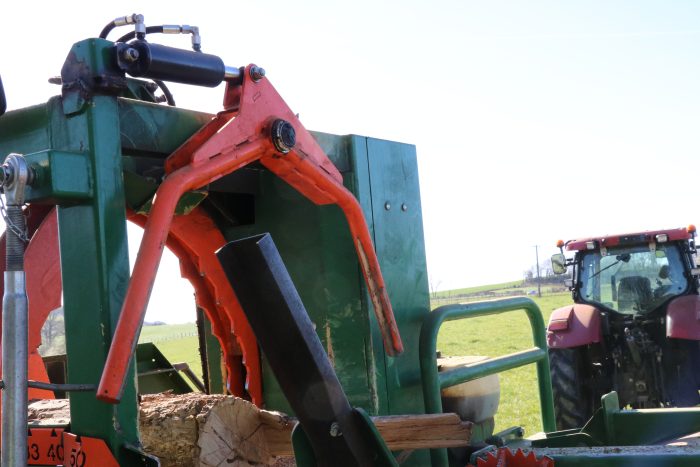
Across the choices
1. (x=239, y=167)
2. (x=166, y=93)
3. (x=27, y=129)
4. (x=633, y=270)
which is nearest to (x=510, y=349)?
(x=633, y=270)

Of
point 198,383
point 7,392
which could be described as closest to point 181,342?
point 198,383

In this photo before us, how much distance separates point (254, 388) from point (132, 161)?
118cm

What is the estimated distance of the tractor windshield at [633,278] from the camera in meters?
8.87

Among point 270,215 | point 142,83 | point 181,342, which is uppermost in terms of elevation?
point 142,83

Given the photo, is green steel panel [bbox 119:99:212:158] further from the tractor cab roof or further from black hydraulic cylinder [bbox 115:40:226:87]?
the tractor cab roof

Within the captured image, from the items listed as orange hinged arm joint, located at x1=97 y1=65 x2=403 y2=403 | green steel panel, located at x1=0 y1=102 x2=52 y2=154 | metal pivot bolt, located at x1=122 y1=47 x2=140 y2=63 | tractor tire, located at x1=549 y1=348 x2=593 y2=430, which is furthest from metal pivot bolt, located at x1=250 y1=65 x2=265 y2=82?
tractor tire, located at x1=549 y1=348 x2=593 y2=430

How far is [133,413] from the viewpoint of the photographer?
7.70ft

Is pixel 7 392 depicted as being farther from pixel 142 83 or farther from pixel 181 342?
pixel 181 342

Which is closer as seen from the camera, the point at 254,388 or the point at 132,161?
the point at 132,161

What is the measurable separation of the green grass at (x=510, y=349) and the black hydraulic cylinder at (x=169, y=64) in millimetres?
4848

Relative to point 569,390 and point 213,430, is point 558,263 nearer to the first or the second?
point 569,390

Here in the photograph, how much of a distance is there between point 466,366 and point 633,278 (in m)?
5.97

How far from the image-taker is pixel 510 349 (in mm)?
22516

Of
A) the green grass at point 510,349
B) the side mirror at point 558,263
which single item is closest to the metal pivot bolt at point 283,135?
the green grass at point 510,349
